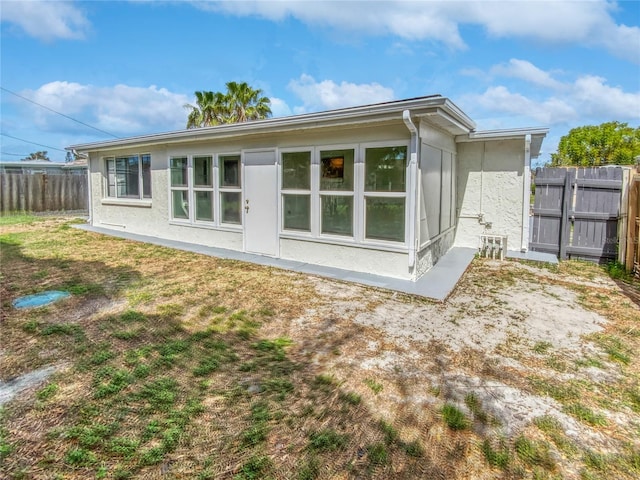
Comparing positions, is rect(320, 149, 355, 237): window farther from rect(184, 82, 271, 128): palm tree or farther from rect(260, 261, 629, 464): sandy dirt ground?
rect(184, 82, 271, 128): palm tree

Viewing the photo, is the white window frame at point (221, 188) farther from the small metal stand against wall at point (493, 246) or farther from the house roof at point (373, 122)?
the small metal stand against wall at point (493, 246)

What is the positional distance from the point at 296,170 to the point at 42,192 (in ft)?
42.9

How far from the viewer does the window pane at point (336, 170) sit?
20.1ft

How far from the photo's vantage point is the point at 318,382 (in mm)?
2930

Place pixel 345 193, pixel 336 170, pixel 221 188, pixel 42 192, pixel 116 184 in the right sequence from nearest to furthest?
pixel 345 193, pixel 336 170, pixel 221 188, pixel 116 184, pixel 42 192

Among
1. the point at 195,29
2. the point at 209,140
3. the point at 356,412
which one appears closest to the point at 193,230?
the point at 209,140

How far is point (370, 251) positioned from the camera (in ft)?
20.0

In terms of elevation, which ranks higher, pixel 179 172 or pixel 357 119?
pixel 357 119

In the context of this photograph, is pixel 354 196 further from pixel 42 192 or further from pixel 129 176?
pixel 42 192

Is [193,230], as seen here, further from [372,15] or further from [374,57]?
[374,57]

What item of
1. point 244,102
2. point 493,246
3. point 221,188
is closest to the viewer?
point 493,246

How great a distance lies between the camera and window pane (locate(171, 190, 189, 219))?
8.88m

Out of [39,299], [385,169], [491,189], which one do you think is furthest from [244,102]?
[39,299]

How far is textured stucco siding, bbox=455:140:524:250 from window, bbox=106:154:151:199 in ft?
25.4
